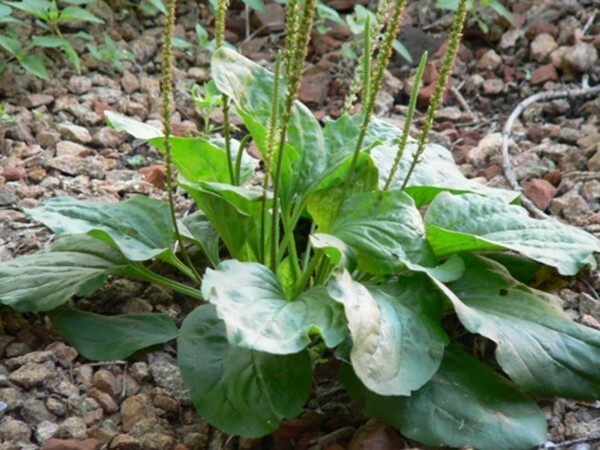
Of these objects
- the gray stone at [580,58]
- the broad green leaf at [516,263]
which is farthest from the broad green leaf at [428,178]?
the gray stone at [580,58]

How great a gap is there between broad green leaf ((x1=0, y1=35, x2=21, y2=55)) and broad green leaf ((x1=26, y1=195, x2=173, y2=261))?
132 centimetres

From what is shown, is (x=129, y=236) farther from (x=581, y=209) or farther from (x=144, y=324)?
(x=581, y=209)

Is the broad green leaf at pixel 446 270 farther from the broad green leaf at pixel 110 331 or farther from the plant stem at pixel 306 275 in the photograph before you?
the broad green leaf at pixel 110 331

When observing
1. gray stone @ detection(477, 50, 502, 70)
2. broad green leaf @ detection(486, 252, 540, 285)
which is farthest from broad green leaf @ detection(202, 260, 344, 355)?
gray stone @ detection(477, 50, 502, 70)

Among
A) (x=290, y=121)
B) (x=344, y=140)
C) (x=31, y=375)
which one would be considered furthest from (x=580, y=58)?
(x=31, y=375)

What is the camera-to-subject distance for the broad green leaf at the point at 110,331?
1936mm

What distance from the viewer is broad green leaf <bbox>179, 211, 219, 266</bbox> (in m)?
2.16

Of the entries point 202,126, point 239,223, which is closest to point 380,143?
point 239,223

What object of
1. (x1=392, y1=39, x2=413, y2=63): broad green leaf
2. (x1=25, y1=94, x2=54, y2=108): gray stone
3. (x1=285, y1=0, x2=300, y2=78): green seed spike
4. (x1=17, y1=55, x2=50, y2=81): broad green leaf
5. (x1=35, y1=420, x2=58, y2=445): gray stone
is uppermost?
(x1=285, y1=0, x2=300, y2=78): green seed spike

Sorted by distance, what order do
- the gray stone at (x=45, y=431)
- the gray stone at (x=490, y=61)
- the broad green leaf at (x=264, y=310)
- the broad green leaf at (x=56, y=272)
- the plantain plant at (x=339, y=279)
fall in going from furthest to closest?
the gray stone at (x=490, y=61) < the broad green leaf at (x=56, y=272) < the gray stone at (x=45, y=431) < the plantain plant at (x=339, y=279) < the broad green leaf at (x=264, y=310)

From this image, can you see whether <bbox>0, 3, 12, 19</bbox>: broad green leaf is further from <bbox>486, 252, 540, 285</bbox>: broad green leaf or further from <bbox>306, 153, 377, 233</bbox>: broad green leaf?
<bbox>486, 252, 540, 285</bbox>: broad green leaf

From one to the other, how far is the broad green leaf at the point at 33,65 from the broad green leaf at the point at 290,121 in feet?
4.85

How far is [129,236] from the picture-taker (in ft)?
6.85

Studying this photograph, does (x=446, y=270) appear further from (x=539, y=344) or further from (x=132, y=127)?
(x=132, y=127)
